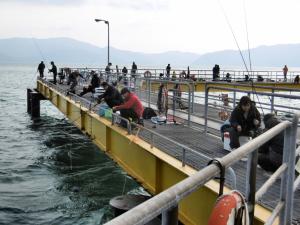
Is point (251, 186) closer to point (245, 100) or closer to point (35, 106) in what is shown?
point (245, 100)

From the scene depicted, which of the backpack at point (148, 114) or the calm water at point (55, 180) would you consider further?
the backpack at point (148, 114)

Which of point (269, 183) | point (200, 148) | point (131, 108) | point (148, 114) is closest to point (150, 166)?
point (200, 148)

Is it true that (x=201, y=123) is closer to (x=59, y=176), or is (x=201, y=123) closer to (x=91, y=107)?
(x=91, y=107)

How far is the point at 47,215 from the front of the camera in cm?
1124

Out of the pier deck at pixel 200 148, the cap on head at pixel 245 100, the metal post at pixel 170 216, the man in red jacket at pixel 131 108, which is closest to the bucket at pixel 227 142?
the pier deck at pixel 200 148

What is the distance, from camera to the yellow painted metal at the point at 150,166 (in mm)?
6204

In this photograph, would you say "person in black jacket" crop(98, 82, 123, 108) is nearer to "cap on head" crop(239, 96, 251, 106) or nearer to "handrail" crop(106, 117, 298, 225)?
"cap on head" crop(239, 96, 251, 106)

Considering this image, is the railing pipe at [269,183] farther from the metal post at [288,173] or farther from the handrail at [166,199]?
the handrail at [166,199]

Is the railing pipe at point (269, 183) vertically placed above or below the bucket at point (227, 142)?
above

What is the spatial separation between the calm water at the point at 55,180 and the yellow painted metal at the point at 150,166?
1623 millimetres

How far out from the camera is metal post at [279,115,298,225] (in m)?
3.57

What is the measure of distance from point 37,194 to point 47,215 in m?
2.13

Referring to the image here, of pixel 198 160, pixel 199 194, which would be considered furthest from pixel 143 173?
pixel 199 194

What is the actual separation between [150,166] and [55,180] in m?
7.10
